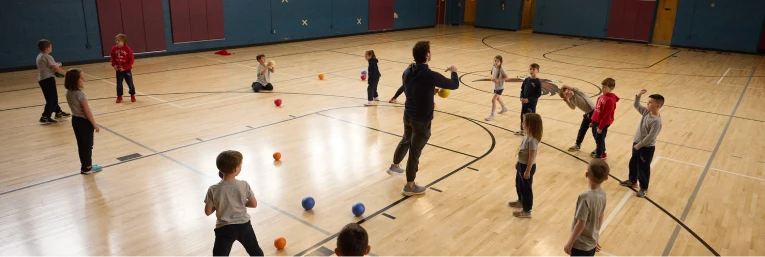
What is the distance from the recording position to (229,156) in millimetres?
3760

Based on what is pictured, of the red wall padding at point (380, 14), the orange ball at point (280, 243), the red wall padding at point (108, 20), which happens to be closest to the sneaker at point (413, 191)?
the orange ball at point (280, 243)

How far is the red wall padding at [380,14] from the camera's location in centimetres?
2336

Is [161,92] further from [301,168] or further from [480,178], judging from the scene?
[480,178]

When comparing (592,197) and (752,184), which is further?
(752,184)

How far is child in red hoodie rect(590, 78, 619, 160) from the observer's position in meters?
7.24

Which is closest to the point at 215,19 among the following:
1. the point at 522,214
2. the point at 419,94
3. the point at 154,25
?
the point at 154,25

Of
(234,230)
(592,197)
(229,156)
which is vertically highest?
(229,156)

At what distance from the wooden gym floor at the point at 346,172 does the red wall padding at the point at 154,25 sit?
8.82 feet

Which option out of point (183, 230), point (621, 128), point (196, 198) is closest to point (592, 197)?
point (183, 230)

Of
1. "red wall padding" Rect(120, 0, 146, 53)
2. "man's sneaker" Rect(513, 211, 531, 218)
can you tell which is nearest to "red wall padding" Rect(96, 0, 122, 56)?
"red wall padding" Rect(120, 0, 146, 53)

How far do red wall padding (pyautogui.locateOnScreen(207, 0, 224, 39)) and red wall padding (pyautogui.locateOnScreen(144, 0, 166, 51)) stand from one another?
5.28 feet

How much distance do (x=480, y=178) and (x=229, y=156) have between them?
13.2 feet

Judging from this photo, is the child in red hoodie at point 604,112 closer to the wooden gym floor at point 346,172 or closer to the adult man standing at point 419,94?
the wooden gym floor at point 346,172

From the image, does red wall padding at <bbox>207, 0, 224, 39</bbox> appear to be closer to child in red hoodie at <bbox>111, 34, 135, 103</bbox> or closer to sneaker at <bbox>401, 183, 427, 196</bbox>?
child in red hoodie at <bbox>111, 34, 135, 103</bbox>
